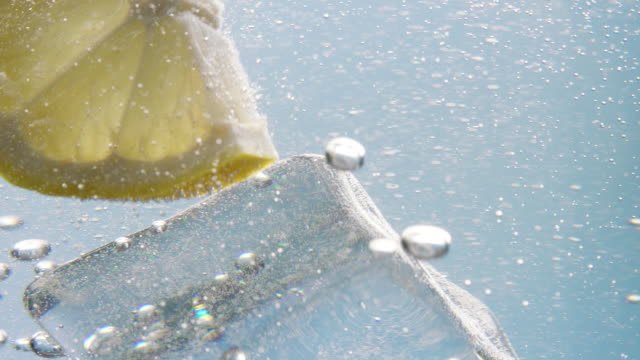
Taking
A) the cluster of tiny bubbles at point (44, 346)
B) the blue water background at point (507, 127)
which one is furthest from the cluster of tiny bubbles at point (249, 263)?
the blue water background at point (507, 127)

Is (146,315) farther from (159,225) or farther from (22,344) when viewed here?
(22,344)

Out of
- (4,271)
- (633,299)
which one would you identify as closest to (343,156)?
(4,271)

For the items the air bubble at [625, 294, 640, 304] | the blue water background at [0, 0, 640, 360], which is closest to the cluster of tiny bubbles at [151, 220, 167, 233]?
the blue water background at [0, 0, 640, 360]

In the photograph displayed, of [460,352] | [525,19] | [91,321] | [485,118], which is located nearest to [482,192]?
[485,118]

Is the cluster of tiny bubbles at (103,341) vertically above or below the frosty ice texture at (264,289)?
below

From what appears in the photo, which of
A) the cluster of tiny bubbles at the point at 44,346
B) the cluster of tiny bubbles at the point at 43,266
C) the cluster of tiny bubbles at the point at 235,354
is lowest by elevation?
the cluster of tiny bubbles at the point at 44,346

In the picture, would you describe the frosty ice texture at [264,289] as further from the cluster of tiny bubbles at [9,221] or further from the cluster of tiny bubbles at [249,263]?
the cluster of tiny bubbles at [9,221]

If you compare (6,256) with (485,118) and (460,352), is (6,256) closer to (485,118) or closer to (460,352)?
(460,352)
